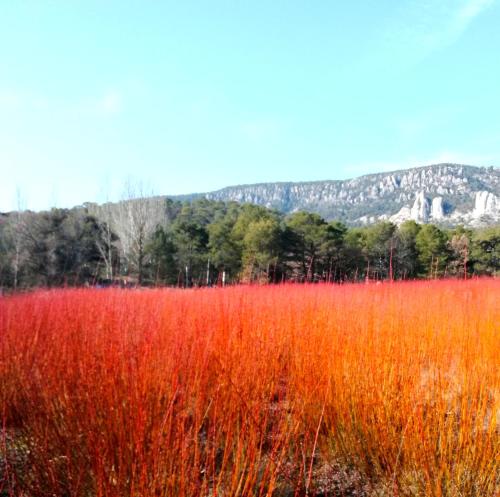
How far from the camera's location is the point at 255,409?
135cm

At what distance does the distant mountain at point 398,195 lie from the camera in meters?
78.5

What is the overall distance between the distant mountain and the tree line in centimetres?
4678

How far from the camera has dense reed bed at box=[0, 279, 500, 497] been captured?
4.36 ft

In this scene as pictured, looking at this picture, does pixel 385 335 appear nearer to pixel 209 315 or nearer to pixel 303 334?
pixel 303 334

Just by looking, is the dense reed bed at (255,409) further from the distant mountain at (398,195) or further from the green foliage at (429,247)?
the distant mountain at (398,195)

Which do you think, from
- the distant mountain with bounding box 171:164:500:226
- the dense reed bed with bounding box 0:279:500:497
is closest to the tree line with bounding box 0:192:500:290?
the dense reed bed with bounding box 0:279:500:497

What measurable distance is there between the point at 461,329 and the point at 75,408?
8.34 feet

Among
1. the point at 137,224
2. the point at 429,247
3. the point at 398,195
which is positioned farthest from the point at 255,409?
the point at 398,195

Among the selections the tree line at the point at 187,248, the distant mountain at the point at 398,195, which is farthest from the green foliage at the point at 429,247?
the distant mountain at the point at 398,195

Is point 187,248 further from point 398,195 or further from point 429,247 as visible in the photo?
point 398,195

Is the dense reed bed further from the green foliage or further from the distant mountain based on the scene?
the distant mountain

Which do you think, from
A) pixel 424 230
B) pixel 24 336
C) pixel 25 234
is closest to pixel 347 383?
pixel 24 336

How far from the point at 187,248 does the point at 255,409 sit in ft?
59.1

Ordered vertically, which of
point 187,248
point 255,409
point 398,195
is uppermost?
point 398,195
